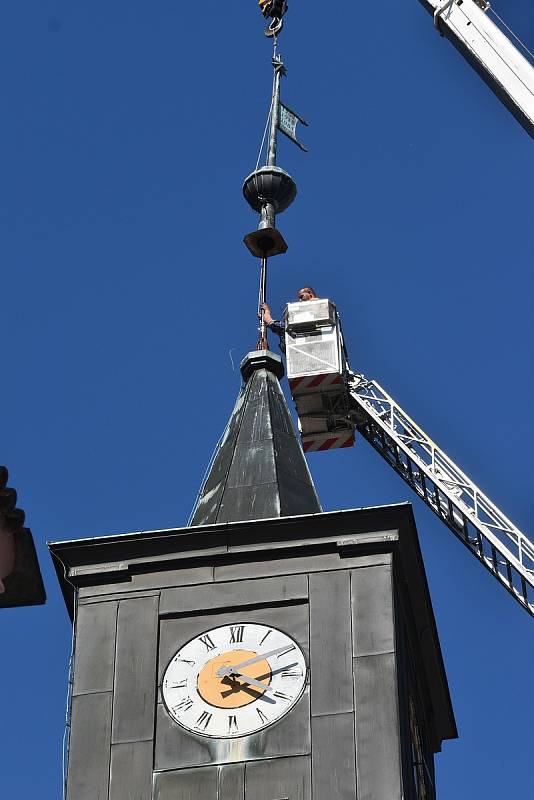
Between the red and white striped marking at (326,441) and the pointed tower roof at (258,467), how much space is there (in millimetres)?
9610

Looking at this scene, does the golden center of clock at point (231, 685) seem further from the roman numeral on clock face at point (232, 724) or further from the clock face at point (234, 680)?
the roman numeral on clock face at point (232, 724)

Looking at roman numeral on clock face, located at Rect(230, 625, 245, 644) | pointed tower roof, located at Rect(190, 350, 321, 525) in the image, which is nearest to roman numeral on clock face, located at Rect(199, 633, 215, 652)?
roman numeral on clock face, located at Rect(230, 625, 245, 644)

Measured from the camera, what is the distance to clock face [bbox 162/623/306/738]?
3572cm

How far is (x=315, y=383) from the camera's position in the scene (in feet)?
173

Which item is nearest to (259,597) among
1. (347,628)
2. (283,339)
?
(347,628)

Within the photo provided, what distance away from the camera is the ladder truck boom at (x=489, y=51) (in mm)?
54062

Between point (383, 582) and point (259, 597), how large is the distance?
80.9 inches

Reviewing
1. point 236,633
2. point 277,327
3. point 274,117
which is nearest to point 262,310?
point 277,327

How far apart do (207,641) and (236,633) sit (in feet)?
1.60

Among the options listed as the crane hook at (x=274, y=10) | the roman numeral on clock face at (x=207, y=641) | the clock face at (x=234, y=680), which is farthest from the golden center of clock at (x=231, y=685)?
the crane hook at (x=274, y=10)

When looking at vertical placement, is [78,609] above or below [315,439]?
below

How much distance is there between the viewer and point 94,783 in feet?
116

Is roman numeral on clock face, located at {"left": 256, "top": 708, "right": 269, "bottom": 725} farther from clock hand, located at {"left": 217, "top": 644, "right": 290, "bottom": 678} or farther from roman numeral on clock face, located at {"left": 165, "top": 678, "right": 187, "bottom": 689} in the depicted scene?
roman numeral on clock face, located at {"left": 165, "top": 678, "right": 187, "bottom": 689}

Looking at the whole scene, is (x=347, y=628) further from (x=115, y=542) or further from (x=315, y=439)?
(x=315, y=439)
